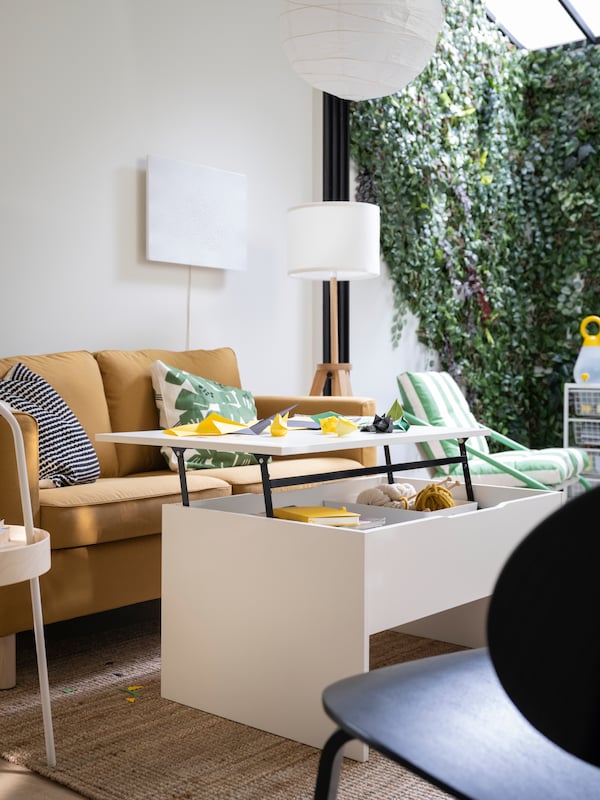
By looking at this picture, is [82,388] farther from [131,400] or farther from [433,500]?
[433,500]

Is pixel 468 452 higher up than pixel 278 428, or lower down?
lower down

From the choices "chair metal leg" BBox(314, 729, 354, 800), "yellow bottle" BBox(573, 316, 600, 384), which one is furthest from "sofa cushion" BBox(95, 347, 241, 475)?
"yellow bottle" BBox(573, 316, 600, 384)

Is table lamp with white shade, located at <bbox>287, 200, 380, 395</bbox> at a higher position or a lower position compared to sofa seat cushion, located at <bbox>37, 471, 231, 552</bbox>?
higher

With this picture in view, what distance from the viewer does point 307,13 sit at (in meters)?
2.72

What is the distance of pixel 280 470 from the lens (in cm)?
318

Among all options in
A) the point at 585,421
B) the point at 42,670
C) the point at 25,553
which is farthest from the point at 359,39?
the point at 585,421

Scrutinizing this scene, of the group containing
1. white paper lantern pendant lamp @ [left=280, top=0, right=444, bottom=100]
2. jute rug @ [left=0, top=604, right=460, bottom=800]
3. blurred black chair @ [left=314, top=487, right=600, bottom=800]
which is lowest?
jute rug @ [left=0, top=604, right=460, bottom=800]

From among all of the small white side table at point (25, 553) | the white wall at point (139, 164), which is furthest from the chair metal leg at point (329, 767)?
the white wall at point (139, 164)

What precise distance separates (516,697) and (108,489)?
208 centimetres

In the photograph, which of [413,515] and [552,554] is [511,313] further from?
[552,554]

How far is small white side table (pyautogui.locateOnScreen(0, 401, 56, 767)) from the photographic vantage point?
5.42ft

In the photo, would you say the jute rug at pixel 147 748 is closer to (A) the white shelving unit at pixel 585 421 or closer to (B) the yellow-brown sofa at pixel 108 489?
(B) the yellow-brown sofa at pixel 108 489

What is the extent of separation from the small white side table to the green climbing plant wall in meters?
3.62

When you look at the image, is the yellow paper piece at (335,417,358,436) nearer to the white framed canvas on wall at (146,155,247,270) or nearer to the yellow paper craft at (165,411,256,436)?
the yellow paper craft at (165,411,256,436)
